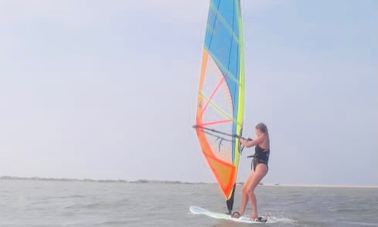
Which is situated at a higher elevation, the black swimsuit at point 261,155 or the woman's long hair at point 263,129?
the woman's long hair at point 263,129

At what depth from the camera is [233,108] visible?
32.7ft

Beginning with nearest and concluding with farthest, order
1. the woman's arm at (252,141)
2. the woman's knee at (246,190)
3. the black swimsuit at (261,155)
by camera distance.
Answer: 1. the woman's arm at (252,141)
2. the black swimsuit at (261,155)
3. the woman's knee at (246,190)

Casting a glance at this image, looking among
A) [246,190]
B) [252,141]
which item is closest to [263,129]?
[252,141]

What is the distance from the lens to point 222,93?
10.1 meters

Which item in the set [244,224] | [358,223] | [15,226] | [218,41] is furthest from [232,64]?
[15,226]

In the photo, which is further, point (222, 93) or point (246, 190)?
point (222, 93)

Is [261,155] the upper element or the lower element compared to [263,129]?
lower

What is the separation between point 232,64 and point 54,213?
5351 millimetres

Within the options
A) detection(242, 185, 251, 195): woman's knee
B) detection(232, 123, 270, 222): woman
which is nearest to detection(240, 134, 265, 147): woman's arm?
detection(232, 123, 270, 222): woman

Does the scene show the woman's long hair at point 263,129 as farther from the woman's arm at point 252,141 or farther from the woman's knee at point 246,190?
the woman's knee at point 246,190

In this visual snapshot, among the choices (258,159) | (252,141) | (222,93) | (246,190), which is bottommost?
(246,190)

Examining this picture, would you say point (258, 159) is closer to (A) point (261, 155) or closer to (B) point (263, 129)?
(A) point (261, 155)

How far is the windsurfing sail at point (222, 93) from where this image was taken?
32.4ft

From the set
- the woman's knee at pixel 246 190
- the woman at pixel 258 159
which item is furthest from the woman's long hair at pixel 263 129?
the woman's knee at pixel 246 190
